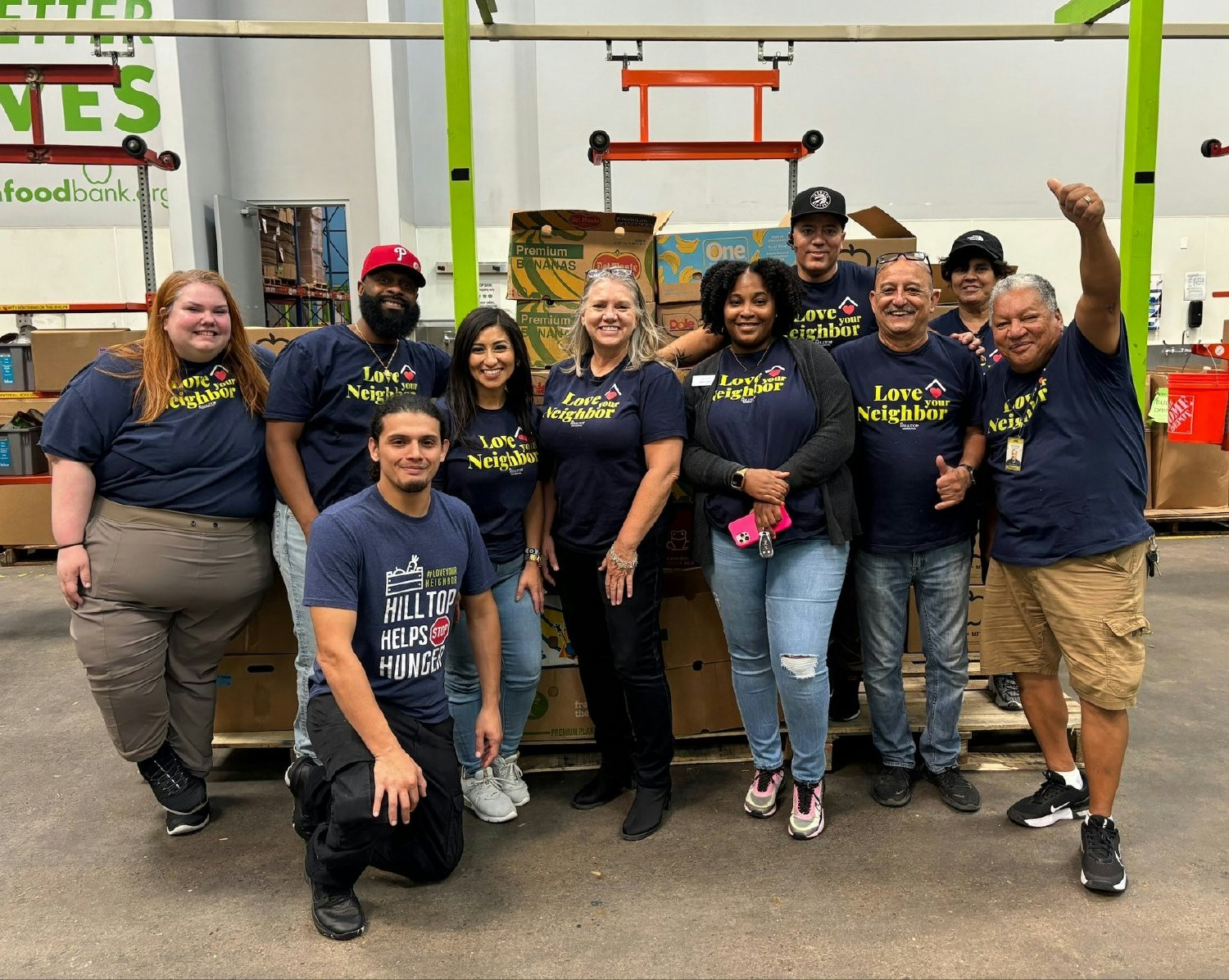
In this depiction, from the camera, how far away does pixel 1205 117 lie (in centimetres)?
723

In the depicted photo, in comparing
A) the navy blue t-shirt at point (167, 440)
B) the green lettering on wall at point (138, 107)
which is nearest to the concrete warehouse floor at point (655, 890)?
the navy blue t-shirt at point (167, 440)

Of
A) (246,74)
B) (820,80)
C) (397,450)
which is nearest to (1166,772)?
(397,450)

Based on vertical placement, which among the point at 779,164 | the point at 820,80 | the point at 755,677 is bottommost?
the point at 755,677

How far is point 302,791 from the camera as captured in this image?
2115 millimetres

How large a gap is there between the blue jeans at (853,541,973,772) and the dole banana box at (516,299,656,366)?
129 centimetres

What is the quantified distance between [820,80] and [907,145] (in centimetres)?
88

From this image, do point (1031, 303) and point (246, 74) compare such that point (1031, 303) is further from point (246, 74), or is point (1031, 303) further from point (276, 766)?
point (246, 74)

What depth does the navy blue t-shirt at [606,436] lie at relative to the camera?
2.36m

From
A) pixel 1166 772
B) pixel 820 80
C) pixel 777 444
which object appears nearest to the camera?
pixel 777 444

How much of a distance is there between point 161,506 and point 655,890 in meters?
1.69

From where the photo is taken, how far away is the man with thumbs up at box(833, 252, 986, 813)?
2.41 metres

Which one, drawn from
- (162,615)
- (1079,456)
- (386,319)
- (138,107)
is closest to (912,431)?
(1079,456)

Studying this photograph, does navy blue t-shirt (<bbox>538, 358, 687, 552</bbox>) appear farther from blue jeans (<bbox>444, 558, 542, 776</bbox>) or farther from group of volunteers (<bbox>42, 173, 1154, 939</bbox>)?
blue jeans (<bbox>444, 558, 542, 776</bbox>)

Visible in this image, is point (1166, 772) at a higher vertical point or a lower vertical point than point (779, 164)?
lower
